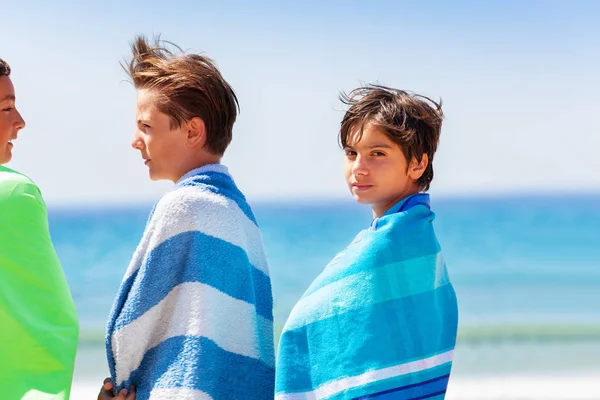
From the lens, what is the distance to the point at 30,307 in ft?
8.39

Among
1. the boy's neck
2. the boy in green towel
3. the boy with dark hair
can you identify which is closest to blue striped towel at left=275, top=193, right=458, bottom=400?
the boy with dark hair

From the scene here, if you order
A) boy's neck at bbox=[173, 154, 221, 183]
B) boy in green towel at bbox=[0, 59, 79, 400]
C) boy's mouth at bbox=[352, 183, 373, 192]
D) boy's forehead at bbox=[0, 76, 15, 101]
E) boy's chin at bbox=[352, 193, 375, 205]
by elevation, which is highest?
boy's forehead at bbox=[0, 76, 15, 101]

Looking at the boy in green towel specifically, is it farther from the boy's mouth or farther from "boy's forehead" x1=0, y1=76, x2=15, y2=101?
the boy's mouth

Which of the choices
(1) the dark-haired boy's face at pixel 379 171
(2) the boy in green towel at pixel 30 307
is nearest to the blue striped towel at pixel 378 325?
(1) the dark-haired boy's face at pixel 379 171

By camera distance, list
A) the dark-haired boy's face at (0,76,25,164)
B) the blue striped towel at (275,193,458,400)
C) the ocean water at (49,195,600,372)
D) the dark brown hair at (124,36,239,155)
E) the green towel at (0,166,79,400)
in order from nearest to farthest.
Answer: the blue striped towel at (275,193,458,400) → the green towel at (0,166,79,400) → the dark brown hair at (124,36,239,155) → the dark-haired boy's face at (0,76,25,164) → the ocean water at (49,195,600,372)

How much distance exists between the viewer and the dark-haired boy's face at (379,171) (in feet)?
8.36

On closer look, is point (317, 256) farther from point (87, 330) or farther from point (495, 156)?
point (495, 156)

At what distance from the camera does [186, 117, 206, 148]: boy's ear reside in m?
2.64

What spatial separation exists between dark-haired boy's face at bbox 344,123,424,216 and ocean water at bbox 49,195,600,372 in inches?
258

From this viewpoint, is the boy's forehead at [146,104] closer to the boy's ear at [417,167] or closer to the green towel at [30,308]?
the green towel at [30,308]

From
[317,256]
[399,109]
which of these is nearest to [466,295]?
[317,256]

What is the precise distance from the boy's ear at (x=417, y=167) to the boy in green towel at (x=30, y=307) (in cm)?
105

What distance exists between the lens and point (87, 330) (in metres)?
10.6

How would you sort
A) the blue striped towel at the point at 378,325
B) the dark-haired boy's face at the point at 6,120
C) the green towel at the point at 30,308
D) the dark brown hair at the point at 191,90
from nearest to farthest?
the blue striped towel at the point at 378,325, the green towel at the point at 30,308, the dark brown hair at the point at 191,90, the dark-haired boy's face at the point at 6,120
